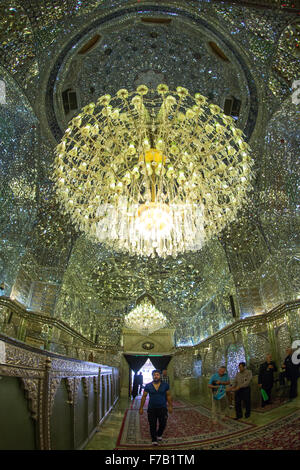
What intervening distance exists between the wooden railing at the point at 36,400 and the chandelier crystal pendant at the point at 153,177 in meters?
2.38

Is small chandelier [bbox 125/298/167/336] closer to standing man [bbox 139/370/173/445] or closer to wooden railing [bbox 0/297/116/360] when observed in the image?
wooden railing [bbox 0/297/116/360]

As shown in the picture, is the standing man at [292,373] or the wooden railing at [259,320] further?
the wooden railing at [259,320]

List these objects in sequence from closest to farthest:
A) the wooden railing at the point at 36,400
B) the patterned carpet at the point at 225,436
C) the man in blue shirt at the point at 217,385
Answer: the wooden railing at the point at 36,400 < the patterned carpet at the point at 225,436 < the man in blue shirt at the point at 217,385

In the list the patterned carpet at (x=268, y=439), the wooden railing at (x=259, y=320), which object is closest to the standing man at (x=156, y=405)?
Answer: the patterned carpet at (x=268, y=439)

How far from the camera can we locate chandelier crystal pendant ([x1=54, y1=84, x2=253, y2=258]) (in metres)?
4.14

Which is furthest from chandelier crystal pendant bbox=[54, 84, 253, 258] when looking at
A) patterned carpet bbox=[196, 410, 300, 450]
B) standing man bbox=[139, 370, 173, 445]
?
patterned carpet bbox=[196, 410, 300, 450]

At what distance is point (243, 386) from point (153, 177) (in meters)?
3.82

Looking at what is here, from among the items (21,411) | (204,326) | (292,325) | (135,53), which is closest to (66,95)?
(135,53)

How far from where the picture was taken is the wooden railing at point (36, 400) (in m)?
1.76

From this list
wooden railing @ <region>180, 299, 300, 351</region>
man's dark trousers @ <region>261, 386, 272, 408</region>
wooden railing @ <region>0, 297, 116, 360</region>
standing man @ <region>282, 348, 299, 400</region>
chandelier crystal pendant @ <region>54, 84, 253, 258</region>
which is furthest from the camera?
wooden railing @ <region>180, 299, 300, 351</region>

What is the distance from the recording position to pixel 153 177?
186 inches

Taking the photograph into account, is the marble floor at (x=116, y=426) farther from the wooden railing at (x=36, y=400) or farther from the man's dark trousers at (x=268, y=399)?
the man's dark trousers at (x=268, y=399)

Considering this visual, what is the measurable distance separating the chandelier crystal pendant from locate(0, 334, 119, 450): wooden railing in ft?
7.80
